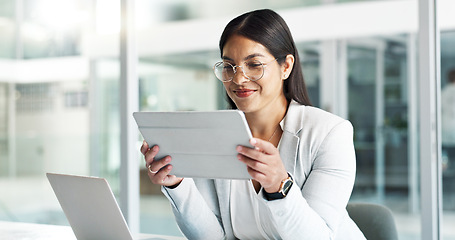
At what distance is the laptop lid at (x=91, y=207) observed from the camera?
160 cm

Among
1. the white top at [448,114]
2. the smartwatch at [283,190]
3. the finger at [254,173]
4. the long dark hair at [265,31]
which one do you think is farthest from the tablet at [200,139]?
the white top at [448,114]

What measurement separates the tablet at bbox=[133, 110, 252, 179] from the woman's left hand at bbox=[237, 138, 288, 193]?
0.06 feet

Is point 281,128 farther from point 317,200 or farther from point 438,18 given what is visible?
point 438,18

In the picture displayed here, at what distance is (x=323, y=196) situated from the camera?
1.80 m

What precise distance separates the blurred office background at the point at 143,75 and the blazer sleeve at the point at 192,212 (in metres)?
2.26

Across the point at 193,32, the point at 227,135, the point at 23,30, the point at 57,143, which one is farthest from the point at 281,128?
the point at 23,30

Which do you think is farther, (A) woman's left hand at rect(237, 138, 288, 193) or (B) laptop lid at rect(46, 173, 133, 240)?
(B) laptop lid at rect(46, 173, 133, 240)

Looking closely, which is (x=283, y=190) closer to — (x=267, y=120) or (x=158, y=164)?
(x=158, y=164)

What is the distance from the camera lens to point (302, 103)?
2.16 m

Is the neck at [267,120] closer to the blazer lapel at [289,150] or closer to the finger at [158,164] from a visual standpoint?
the blazer lapel at [289,150]

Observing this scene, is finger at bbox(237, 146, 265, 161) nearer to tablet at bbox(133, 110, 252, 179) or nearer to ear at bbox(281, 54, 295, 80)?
tablet at bbox(133, 110, 252, 179)

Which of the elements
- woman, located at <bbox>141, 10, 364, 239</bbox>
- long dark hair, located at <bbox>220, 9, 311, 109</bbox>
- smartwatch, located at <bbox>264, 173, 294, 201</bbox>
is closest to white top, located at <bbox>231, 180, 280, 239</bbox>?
woman, located at <bbox>141, 10, 364, 239</bbox>

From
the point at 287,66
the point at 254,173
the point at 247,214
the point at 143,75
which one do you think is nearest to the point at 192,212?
the point at 247,214

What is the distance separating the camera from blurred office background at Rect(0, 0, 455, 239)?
14.3ft
